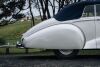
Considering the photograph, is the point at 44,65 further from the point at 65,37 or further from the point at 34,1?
the point at 34,1

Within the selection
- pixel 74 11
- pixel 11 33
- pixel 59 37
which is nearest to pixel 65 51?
pixel 59 37

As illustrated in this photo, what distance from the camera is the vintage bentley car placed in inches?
500

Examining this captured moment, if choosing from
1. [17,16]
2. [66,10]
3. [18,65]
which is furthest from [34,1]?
[18,65]

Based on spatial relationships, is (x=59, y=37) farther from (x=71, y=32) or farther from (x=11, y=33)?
(x=11, y=33)

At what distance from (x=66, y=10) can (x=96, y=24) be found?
136 cm

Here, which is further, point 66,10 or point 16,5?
point 16,5

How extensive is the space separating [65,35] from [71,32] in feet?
0.75

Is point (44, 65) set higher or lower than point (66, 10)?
lower

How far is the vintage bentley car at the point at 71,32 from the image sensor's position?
12703 mm

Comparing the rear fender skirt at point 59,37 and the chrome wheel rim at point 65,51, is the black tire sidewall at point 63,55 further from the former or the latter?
the rear fender skirt at point 59,37

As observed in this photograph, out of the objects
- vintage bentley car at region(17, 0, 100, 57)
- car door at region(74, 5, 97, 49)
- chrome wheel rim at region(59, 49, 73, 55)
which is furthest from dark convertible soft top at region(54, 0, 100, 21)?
chrome wheel rim at region(59, 49, 73, 55)

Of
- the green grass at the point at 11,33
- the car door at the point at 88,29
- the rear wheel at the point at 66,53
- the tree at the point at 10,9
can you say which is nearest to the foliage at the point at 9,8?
the tree at the point at 10,9

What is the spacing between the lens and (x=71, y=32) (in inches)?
504

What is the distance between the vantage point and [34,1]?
2609 cm
